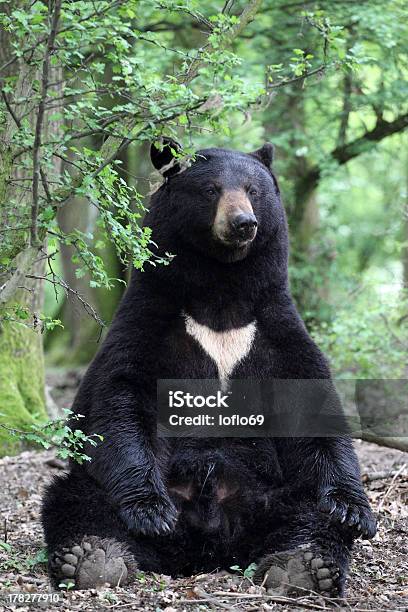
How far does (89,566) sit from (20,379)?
3.77m

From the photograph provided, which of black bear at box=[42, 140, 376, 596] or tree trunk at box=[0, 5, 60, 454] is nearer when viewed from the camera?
black bear at box=[42, 140, 376, 596]

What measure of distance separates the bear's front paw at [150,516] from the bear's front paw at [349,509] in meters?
0.87

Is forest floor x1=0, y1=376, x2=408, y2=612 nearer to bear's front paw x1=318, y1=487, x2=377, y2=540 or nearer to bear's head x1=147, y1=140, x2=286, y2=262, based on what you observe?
bear's front paw x1=318, y1=487, x2=377, y2=540

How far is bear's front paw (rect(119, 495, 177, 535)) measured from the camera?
4.93 metres

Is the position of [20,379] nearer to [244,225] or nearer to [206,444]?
[206,444]

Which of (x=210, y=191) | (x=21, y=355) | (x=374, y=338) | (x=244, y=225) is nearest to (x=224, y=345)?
(x=244, y=225)

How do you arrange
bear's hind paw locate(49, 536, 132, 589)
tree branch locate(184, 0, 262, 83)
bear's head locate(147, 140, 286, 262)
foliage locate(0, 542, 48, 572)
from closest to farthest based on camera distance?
1. bear's hind paw locate(49, 536, 132, 589)
2. tree branch locate(184, 0, 262, 83)
3. foliage locate(0, 542, 48, 572)
4. bear's head locate(147, 140, 286, 262)

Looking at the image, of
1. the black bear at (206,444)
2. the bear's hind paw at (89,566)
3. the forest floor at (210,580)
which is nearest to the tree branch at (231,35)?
the black bear at (206,444)

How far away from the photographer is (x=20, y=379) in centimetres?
822

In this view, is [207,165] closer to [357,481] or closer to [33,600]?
[357,481]

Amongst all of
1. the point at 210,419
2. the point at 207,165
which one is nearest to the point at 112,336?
the point at 210,419

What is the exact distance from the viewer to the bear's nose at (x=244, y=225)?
5195 millimetres

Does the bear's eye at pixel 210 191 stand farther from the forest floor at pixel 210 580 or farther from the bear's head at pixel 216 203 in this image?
the forest floor at pixel 210 580

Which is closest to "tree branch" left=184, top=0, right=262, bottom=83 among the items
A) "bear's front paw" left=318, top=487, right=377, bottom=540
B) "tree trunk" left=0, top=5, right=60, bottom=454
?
"tree trunk" left=0, top=5, right=60, bottom=454
